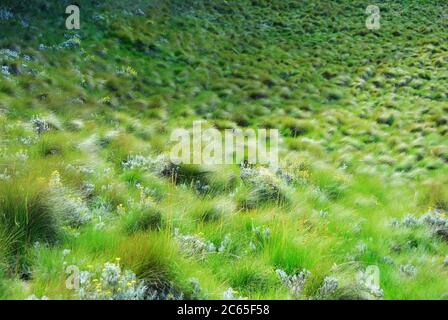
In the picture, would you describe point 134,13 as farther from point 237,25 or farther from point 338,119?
point 338,119

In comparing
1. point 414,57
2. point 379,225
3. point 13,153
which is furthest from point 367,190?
point 414,57

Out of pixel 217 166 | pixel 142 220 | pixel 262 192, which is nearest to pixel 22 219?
pixel 142 220

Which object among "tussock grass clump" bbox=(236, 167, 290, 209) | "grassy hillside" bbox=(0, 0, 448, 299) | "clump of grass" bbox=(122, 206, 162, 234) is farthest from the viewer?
"tussock grass clump" bbox=(236, 167, 290, 209)

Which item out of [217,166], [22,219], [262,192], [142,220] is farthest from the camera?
[217,166]

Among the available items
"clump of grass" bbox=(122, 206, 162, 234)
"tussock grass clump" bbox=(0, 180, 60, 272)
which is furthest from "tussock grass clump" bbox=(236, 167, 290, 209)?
"tussock grass clump" bbox=(0, 180, 60, 272)

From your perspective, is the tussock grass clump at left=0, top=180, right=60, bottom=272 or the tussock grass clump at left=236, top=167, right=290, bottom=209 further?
the tussock grass clump at left=236, top=167, right=290, bottom=209

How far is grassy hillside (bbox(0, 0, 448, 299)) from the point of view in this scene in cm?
466

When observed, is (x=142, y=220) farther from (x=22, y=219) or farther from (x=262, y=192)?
(x=262, y=192)

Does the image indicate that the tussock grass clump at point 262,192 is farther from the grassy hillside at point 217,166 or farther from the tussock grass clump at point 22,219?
the tussock grass clump at point 22,219

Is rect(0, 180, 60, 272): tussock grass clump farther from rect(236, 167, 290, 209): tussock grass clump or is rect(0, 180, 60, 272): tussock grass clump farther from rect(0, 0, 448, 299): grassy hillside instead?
rect(236, 167, 290, 209): tussock grass clump

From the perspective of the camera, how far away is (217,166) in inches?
328

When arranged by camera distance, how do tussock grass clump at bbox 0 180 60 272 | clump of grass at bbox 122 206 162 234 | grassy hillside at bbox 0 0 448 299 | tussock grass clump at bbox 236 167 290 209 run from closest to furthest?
tussock grass clump at bbox 0 180 60 272, grassy hillside at bbox 0 0 448 299, clump of grass at bbox 122 206 162 234, tussock grass clump at bbox 236 167 290 209

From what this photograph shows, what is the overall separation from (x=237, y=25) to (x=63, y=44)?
1027 cm

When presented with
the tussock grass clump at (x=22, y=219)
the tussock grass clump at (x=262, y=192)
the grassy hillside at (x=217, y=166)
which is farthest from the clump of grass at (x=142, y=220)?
the tussock grass clump at (x=262, y=192)
